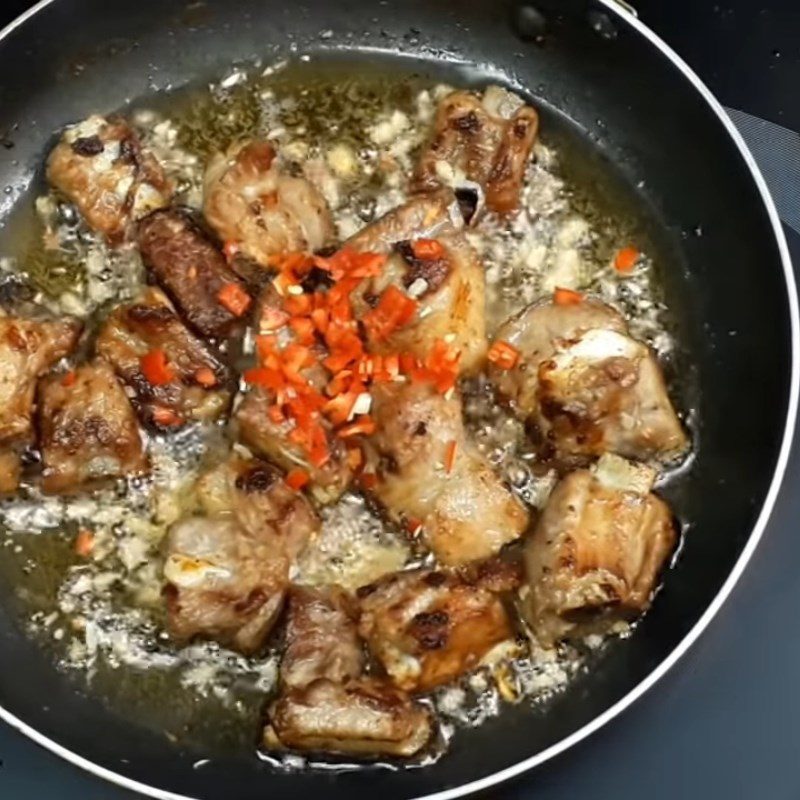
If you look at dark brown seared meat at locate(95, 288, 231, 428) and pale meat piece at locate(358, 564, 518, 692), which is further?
dark brown seared meat at locate(95, 288, 231, 428)

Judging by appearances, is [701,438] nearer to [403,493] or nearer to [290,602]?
[403,493]

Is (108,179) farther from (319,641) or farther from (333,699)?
(333,699)

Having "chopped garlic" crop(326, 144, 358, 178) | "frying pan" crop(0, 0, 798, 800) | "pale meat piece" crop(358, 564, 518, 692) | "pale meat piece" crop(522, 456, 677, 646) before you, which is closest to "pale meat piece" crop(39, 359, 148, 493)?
"frying pan" crop(0, 0, 798, 800)

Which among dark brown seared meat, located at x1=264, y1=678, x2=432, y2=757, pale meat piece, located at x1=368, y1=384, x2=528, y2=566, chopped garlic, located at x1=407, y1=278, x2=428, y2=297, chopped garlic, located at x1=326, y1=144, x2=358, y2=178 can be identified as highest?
chopped garlic, located at x1=326, y1=144, x2=358, y2=178

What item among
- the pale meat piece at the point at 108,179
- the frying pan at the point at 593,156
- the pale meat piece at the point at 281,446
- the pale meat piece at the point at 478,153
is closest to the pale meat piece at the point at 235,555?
the pale meat piece at the point at 281,446

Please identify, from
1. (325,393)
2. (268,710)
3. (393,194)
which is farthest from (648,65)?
(268,710)

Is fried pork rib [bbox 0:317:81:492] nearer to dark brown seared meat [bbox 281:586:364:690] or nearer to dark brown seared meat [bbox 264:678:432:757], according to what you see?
dark brown seared meat [bbox 281:586:364:690]
